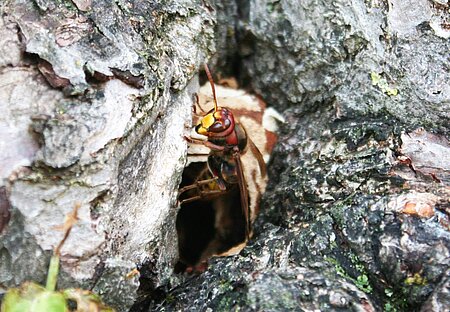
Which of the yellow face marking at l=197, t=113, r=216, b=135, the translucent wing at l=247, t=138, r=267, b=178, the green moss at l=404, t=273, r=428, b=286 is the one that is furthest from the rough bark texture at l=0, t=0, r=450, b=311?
the yellow face marking at l=197, t=113, r=216, b=135

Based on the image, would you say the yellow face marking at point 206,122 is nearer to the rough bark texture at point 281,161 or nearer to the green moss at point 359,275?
the rough bark texture at point 281,161

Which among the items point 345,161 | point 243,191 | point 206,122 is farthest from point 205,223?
point 345,161

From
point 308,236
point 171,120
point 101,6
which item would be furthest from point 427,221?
point 101,6

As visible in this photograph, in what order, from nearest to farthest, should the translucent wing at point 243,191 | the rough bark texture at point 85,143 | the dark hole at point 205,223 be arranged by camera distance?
the rough bark texture at point 85,143, the translucent wing at point 243,191, the dark hole at point 205,223

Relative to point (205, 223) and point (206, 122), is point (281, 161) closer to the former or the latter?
point (206, 122)

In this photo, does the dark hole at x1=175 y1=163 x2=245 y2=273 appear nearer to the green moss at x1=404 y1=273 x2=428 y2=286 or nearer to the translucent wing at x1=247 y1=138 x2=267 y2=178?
the translucent wing at x1=247 y1=138 x2=267 y2=178

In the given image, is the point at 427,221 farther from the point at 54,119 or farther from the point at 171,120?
the point at 54,119

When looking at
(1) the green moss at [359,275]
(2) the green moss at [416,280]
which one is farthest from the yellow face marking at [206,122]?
(2) the green moss at [416,280]
